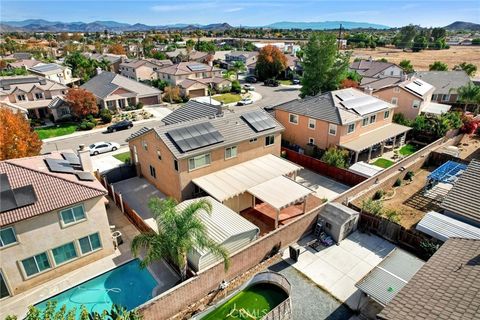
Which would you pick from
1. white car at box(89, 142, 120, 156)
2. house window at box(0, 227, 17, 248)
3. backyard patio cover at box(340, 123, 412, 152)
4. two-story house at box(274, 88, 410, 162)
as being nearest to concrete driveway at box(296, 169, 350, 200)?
two-story house at box(274, 88, 410, 162)

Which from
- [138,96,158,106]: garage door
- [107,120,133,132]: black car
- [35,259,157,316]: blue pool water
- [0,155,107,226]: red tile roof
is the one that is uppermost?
[0,155,107,226]: red tile roof

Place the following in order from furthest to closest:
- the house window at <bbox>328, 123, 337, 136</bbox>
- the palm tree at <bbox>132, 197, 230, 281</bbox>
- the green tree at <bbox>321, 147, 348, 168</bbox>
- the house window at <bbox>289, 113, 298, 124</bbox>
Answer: the house window at <bbox>289, 113, 298, 124</bbox>
the house window at <bbox>328, 123, 337, 136</bbox>
the green tree at <bbox>321, 147, 348, 168</bbox>
the palm tree at <bbox>132, 197, 230, 281</bbox>

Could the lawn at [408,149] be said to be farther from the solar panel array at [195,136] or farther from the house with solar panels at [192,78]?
A: the house with solar panels at [192,78]

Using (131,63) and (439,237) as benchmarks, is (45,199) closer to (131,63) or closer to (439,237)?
(439,237)

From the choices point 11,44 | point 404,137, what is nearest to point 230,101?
point 404,137

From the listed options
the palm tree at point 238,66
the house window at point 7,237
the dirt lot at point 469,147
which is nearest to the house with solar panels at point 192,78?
the palm tree at point 238,66

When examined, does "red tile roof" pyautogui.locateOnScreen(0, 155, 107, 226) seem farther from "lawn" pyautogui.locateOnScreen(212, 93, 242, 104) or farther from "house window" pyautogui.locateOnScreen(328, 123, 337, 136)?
"lawn" pyautogui.locateOnScreen(212, 93, 242, 104)
